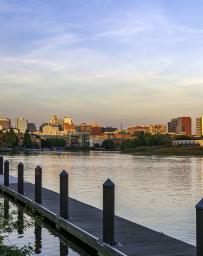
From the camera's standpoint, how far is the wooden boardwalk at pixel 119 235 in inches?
569

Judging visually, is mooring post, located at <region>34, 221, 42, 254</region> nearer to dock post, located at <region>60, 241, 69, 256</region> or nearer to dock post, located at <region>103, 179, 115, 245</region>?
dock post, located at <region>60, 241, 69, 256</region>

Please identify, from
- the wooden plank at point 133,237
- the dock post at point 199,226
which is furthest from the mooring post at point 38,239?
the dock post at point 199,226

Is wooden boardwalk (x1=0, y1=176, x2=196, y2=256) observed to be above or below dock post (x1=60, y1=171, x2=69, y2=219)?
below

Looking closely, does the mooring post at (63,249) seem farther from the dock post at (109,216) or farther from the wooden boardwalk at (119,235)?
the dock post at (109,216)

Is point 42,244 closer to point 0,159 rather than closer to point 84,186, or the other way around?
point 84,186

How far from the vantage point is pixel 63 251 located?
57.9 ft

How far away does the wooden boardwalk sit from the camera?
14446 mm

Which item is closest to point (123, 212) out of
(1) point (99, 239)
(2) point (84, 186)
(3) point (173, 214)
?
(3) point (173, 214)

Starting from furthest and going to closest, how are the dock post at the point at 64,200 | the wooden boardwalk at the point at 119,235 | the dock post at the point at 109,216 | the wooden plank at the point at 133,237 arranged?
1. the dock post at the point at 64,200
2. the dock post at the point at 109,216
3. the wooden boardwalk at the point at 119,235
4. the wooden plank at the point at 133,237

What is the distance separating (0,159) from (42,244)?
98.1ft

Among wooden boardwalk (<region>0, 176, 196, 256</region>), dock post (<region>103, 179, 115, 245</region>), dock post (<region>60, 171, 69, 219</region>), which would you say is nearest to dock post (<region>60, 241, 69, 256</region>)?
wooden boardwalk (<region>0, 176, 196, 256</region>)

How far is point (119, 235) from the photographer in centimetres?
1652

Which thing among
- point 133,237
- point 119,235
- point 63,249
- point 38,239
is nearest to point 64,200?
point 38,239

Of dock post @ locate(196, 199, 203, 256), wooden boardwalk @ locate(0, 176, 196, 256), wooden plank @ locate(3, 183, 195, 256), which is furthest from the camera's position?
wooden boardwalk @ locate(0, 176, 196, 256)
